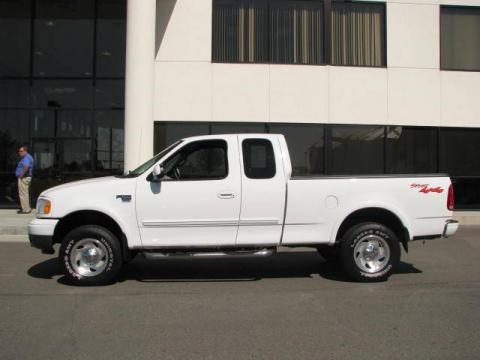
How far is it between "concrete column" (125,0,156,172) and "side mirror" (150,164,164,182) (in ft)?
22.7

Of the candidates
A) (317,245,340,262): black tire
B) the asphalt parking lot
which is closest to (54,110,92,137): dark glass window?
the asphalt parking lot

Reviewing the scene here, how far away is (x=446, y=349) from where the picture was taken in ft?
14.5

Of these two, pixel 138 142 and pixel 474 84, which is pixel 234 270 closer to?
pixel 138 142

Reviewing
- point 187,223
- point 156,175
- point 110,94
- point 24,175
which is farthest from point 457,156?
point 24,175

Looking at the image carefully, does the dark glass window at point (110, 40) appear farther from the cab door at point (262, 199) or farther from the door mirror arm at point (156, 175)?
the cab door at point (262, 199)

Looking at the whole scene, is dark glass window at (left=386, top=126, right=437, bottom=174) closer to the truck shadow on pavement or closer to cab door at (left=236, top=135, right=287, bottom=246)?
the truck shadow on pavement

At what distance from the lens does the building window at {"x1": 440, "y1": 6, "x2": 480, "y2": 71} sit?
50.2ft

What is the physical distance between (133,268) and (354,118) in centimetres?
907

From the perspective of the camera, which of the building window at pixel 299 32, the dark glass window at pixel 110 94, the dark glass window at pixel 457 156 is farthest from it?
the dark glass window at pixel 110 94

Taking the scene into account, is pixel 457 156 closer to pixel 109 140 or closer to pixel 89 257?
pixel 109 140

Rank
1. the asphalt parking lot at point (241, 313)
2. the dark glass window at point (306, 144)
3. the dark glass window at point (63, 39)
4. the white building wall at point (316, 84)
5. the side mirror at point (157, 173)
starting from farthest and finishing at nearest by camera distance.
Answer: the dark glass window at point (63, 39)
the dark glass window at point (306, 144)
the white building wall at point (316, 84)
the side mirror at point (157, 173)
the asphalt parking lot at point (241, 313)

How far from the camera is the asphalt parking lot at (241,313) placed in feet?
14.5

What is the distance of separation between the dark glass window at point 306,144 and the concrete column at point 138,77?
3.71 m

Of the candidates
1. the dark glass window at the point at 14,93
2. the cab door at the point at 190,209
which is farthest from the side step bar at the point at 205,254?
the dark glass window at the point at 14,93
